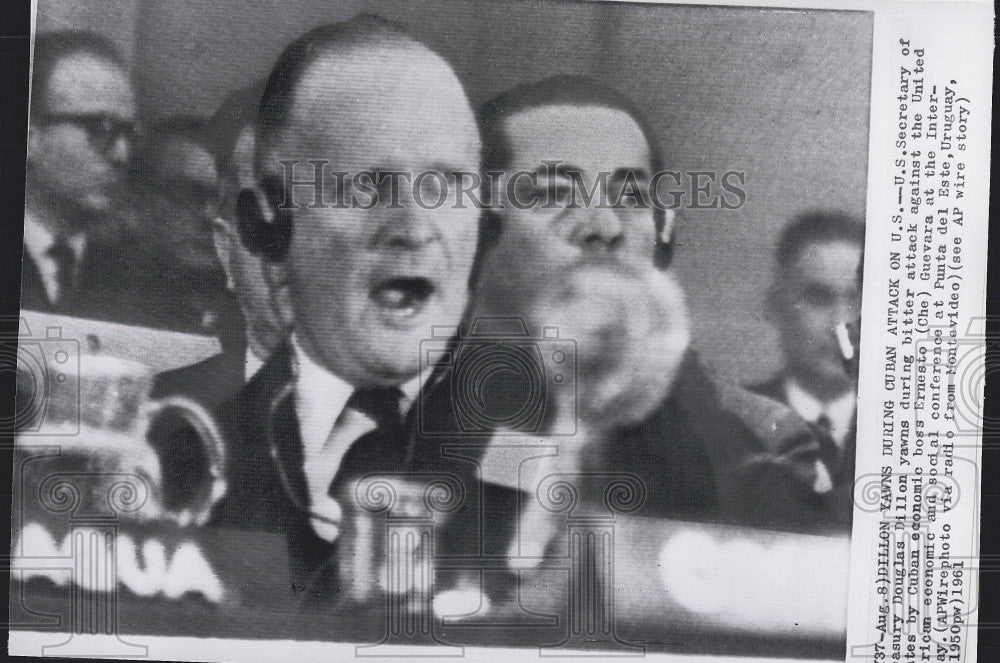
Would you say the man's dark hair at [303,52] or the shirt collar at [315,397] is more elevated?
the man's dark hair at [303,52]

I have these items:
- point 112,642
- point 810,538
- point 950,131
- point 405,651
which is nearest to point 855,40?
point 950,131

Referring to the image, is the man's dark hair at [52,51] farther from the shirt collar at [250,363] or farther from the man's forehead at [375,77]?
the shirt collar at [250,363]

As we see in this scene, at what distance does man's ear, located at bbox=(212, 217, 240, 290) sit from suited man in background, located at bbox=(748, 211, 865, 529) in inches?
25.4

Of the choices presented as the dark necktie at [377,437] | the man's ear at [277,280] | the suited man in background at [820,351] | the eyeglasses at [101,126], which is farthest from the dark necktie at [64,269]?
the suited man in background at [820,351]

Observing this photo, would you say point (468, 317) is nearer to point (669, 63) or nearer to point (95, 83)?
point (669, 63)

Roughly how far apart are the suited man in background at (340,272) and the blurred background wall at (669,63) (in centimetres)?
5

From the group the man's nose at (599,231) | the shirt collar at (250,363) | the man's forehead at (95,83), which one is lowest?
the shirt collar at (250,363)

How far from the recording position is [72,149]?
88cm

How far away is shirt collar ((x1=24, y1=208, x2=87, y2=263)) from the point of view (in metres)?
0.88

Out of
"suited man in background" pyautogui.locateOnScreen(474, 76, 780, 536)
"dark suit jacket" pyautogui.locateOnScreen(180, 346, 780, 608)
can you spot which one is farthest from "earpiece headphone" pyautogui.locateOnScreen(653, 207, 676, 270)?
"dark suit jacket" pyautogui.locateOnScreen(180, 346, 780, 608)

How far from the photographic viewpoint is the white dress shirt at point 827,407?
88 centimetres

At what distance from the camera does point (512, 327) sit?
0.87 meters

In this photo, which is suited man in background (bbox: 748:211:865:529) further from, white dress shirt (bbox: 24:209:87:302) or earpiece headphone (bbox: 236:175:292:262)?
white dress shirt (bbox: 24:209:87:302)

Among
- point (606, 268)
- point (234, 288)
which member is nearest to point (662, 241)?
point (606, 268)
